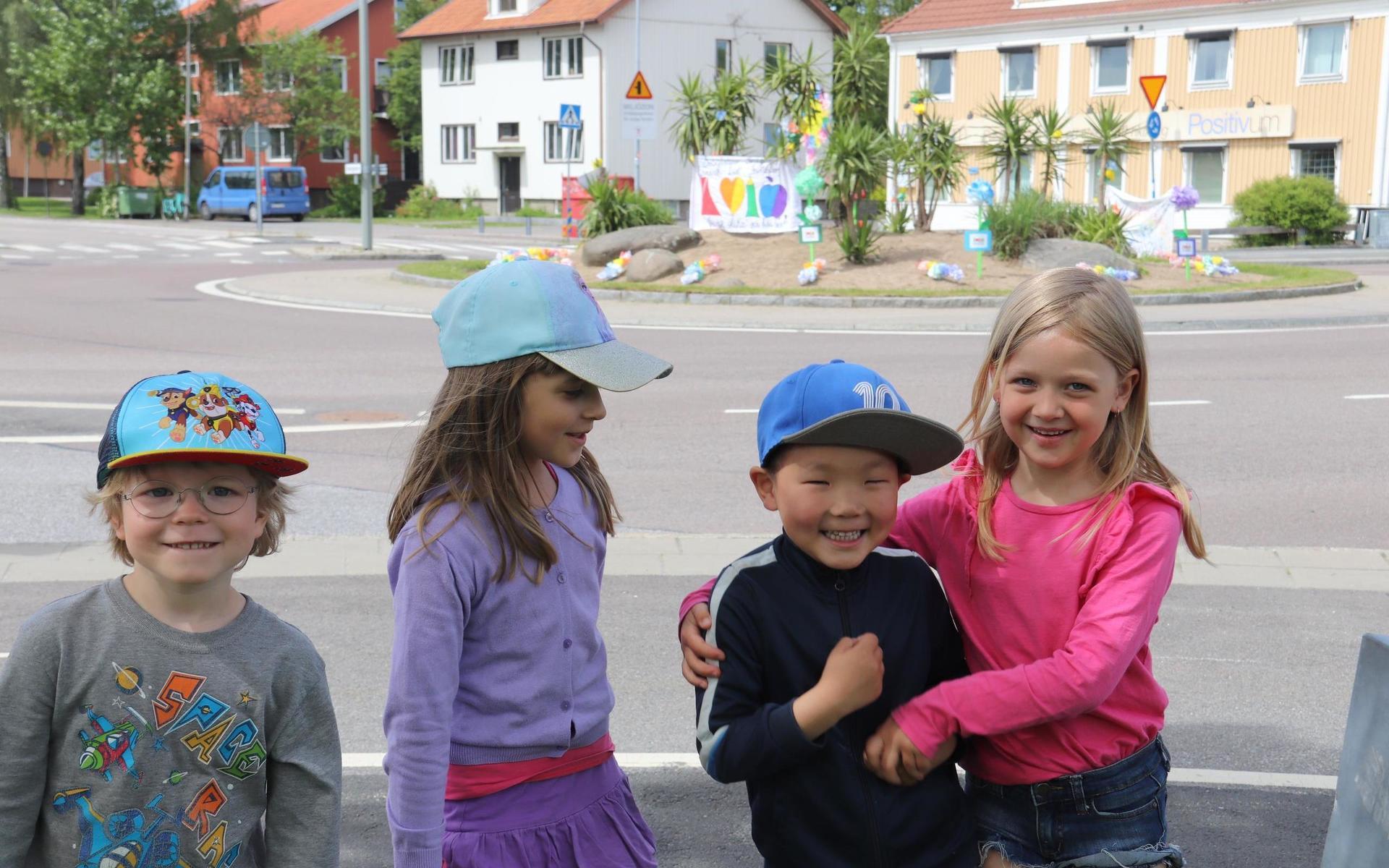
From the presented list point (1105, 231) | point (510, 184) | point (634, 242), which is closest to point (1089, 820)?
point (1105, 231)

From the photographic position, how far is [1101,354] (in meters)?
2.37

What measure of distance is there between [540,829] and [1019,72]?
46.6 metres

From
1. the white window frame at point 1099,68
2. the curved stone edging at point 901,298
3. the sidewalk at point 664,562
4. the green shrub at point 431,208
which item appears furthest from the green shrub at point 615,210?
the green shrub at point 431,208

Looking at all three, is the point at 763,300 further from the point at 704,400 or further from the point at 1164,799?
the point at 1164,799

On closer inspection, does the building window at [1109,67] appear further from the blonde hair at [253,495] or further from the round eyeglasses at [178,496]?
the round eyeglasses at [178,496]

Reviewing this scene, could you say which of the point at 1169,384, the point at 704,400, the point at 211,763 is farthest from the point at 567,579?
the point at 1169,384

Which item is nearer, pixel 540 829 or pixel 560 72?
pixel 540 829

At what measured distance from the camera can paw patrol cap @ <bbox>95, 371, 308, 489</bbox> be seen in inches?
86.5

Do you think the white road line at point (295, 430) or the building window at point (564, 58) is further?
the building window at point (564, 58)

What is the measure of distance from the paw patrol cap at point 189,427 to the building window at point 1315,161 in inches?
1648

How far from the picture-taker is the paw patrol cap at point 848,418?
2.18 meters

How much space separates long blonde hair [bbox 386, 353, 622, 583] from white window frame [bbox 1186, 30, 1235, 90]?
1723 inches

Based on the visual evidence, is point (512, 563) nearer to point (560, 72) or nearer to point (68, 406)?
point (68, 406)

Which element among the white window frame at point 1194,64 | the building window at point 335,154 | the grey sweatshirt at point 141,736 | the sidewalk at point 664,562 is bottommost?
the sidewalk at point 664,562
